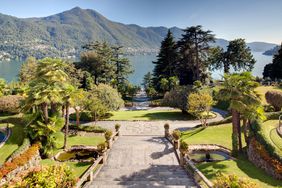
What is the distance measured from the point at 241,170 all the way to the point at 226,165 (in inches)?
41.4

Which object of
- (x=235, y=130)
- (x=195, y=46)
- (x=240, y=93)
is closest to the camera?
(x=240, y=93)

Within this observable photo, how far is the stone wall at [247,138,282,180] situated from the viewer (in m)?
15.0

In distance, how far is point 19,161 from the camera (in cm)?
1748

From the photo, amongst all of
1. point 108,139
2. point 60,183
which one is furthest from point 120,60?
point 60,183

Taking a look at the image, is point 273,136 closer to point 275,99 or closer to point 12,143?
point 275,99

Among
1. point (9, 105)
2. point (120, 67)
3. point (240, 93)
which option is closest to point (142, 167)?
point (240, 93)

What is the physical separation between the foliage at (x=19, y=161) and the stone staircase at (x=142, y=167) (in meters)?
6.58

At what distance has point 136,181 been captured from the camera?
13000 mm

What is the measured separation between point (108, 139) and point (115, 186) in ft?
26.5

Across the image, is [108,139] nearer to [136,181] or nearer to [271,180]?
[136,181]

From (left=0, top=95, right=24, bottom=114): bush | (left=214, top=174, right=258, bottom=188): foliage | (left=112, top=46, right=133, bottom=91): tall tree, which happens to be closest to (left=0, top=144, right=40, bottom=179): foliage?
(left=214, top=174, right=258, bottom=188): foliage

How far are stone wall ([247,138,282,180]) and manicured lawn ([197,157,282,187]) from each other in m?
0.30

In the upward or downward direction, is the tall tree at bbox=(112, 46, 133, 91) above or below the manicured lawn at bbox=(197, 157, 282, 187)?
above

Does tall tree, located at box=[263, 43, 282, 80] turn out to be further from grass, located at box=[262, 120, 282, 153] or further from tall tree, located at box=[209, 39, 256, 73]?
grass, located at box=[262, 120, 282, 153]
